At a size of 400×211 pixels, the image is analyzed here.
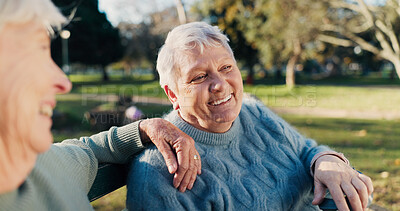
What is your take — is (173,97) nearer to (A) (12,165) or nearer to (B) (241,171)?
(B) (241,171)

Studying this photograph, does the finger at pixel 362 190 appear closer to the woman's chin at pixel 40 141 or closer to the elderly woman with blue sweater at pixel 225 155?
the elderly woman with blue sweater at pixel 225 155

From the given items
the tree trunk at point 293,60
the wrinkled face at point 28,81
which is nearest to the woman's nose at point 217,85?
the wrinkled face at point 28,81

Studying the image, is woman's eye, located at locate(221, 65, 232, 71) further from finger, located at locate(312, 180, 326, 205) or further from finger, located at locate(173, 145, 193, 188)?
finger, located at locate(312, 180, 326, 205)

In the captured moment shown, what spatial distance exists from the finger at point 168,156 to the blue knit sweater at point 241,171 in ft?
0.19

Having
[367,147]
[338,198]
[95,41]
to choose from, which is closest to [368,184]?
[338,198]

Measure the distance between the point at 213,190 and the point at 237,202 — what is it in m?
0.17

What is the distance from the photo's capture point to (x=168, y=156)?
1.59 meters

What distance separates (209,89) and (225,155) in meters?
0.41

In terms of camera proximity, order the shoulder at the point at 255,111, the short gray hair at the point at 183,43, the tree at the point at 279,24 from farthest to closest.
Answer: the tree at the point at 279,24 < the shoulder at the point at 255,111 < the short gray hair at the point at 183,43

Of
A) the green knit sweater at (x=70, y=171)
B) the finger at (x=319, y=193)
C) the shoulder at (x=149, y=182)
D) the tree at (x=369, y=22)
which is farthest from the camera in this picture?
the tree at (x=369, y=22)

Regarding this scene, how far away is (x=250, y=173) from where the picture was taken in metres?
1.96

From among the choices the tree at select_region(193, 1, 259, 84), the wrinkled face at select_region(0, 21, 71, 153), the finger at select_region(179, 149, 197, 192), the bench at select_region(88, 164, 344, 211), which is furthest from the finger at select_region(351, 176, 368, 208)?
the tree at select_region(193, 1, 259, 84)

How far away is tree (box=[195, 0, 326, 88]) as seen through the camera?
44.3 ft

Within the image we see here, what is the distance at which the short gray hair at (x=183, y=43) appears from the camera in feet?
6.22
